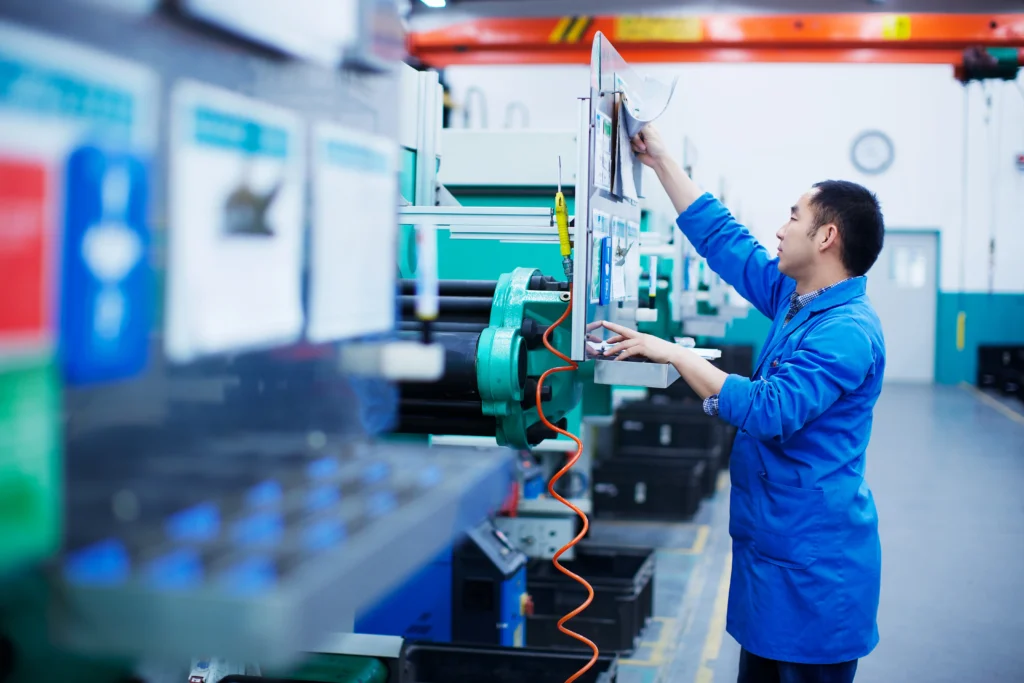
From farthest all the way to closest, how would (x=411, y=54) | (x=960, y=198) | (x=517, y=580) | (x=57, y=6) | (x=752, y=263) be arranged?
1. (x=960, y=198)
2. (x=411, y=54)
3. (x=517, y=580)
4. (x=752, y=263)
5. (x=57, y=6)

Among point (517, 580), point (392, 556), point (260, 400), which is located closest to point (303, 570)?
point (392, 556)

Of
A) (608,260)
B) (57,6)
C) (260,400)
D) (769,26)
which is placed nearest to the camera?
(57,6)

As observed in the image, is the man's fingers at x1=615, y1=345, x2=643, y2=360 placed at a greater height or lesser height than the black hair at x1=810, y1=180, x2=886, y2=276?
lesser

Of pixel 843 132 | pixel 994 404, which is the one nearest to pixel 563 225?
pixel 994 404

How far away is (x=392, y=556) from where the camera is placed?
0.65 m

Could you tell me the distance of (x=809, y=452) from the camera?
199 cm

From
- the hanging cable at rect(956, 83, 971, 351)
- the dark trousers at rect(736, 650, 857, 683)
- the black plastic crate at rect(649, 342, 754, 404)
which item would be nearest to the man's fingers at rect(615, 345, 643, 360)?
the dark trousers at rect(736, 650, 857, 683)

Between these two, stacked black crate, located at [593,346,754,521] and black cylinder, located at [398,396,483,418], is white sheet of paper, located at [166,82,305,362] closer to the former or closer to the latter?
black cylinder, located at [398,396,483,418]

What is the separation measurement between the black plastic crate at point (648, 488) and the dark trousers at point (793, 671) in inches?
136

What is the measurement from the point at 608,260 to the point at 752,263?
62 centimetres

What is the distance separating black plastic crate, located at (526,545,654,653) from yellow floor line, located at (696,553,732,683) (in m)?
0.25

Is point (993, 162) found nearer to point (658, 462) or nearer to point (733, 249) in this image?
point (658, 462)

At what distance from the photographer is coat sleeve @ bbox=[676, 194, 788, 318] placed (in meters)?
2.34

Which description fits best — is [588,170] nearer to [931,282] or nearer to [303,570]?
[303,570]
